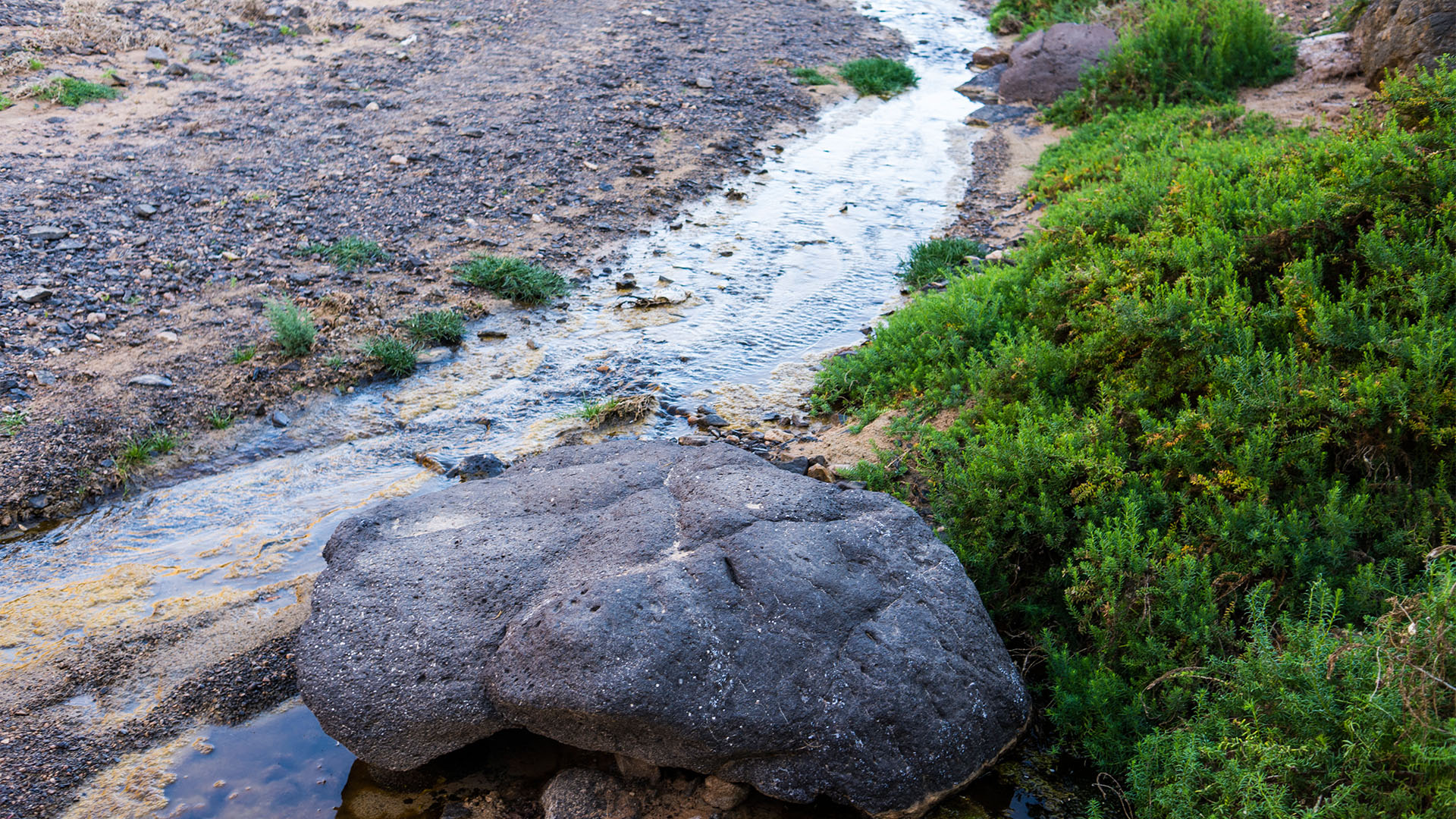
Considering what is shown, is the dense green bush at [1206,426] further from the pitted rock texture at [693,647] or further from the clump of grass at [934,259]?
the clump of grass at [934,259]

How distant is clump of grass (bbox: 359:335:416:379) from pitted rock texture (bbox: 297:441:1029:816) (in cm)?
240

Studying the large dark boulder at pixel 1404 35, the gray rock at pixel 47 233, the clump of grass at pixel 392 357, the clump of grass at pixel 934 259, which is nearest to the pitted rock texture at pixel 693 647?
the clump of grass at pixel 392 357

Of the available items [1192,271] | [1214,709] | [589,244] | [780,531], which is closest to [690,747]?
[780,531]

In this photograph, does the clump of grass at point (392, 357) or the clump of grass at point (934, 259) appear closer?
the clump of grass at point (392, 357)

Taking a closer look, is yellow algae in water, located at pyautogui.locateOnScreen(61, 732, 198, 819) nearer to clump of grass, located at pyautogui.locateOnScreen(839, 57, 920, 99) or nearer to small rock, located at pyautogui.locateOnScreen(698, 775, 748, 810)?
small rock, located at pyautogui.locateOnScreen(698, 775, 748, 810)

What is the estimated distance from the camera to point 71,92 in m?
8.88

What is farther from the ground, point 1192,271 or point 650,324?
point 1192,271

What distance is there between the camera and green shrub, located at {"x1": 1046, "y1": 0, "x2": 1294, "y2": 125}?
32.1 feet

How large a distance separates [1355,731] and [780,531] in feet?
6.54

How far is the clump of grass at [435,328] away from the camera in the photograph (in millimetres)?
6488

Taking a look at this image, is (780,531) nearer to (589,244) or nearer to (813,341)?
(813,341)

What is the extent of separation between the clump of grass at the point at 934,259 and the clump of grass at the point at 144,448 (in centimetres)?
569

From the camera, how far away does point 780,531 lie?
3.70 metres

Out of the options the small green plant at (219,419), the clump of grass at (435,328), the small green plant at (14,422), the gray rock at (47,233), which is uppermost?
the gray rock at (47,233)
